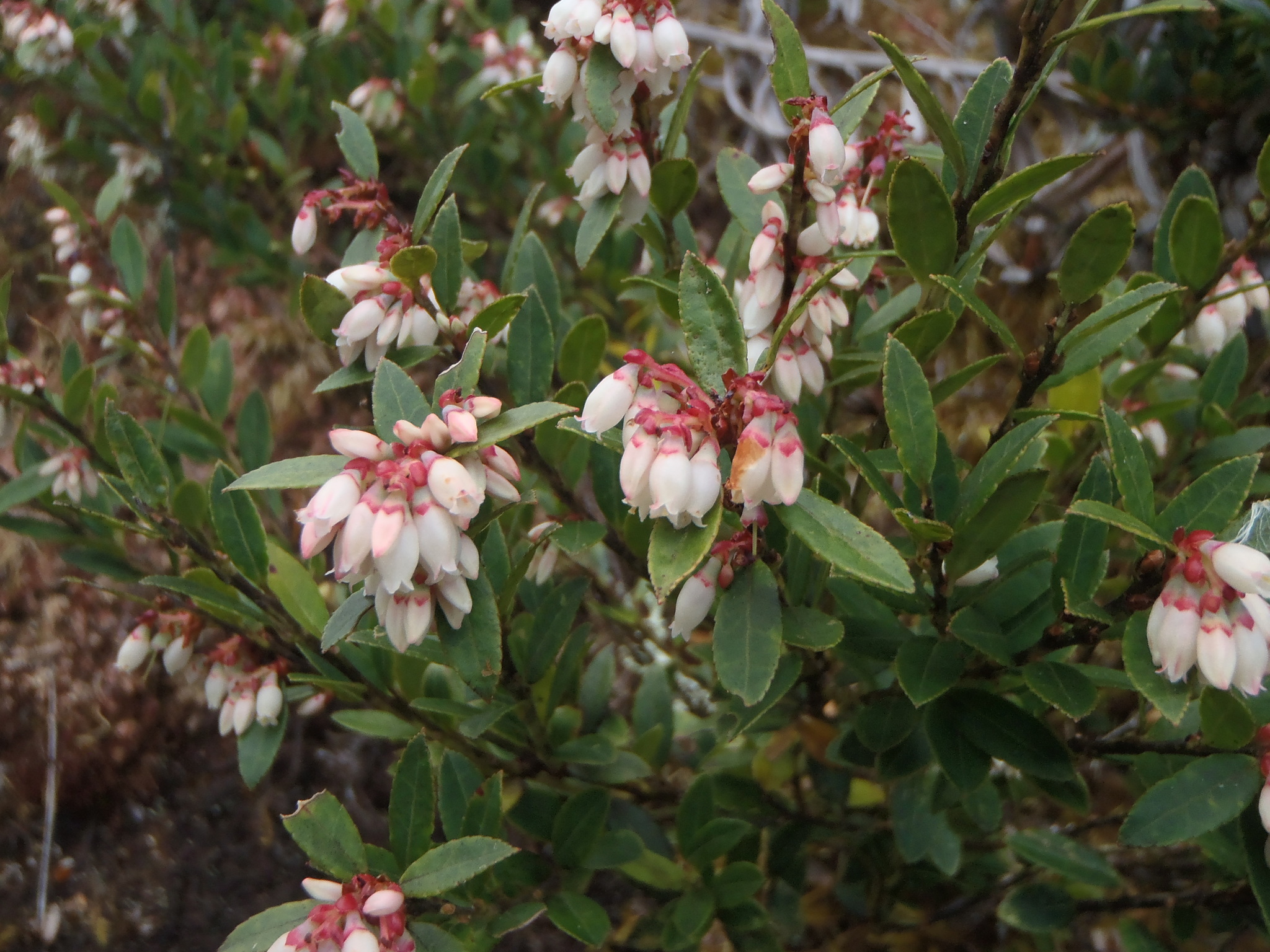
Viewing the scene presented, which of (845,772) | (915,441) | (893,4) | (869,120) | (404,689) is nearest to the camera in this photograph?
(915,441)

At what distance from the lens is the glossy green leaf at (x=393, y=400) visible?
0.69 m

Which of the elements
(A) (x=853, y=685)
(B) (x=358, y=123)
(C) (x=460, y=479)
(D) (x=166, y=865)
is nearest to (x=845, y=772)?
(A) (x=853, y=685)

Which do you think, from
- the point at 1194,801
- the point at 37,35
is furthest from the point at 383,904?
the point at 37,35

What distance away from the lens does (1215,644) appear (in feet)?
2.09

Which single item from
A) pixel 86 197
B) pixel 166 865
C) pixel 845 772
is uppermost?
pixel 86 197

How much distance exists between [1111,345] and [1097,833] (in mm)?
1276

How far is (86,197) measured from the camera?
9.75ft

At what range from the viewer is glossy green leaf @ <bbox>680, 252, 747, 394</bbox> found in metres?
0.67

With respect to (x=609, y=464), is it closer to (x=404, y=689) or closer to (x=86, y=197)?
(x=404, y=689)

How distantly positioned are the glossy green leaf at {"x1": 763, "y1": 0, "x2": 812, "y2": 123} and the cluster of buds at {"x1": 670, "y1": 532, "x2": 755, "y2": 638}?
0.37 meters

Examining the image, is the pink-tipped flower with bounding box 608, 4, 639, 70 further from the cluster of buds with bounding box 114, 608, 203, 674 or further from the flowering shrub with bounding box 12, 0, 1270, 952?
the cluster of buds with bounding box 114, 608, 203, 674

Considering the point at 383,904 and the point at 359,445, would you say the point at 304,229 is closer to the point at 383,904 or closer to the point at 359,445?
the point at 359,445

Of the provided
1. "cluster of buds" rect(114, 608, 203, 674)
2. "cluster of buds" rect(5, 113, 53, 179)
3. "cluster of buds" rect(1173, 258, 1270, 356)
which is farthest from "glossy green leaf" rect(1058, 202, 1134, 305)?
"cluster of buds" rect(5, 113, 53, 179)

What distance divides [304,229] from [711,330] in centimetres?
61
